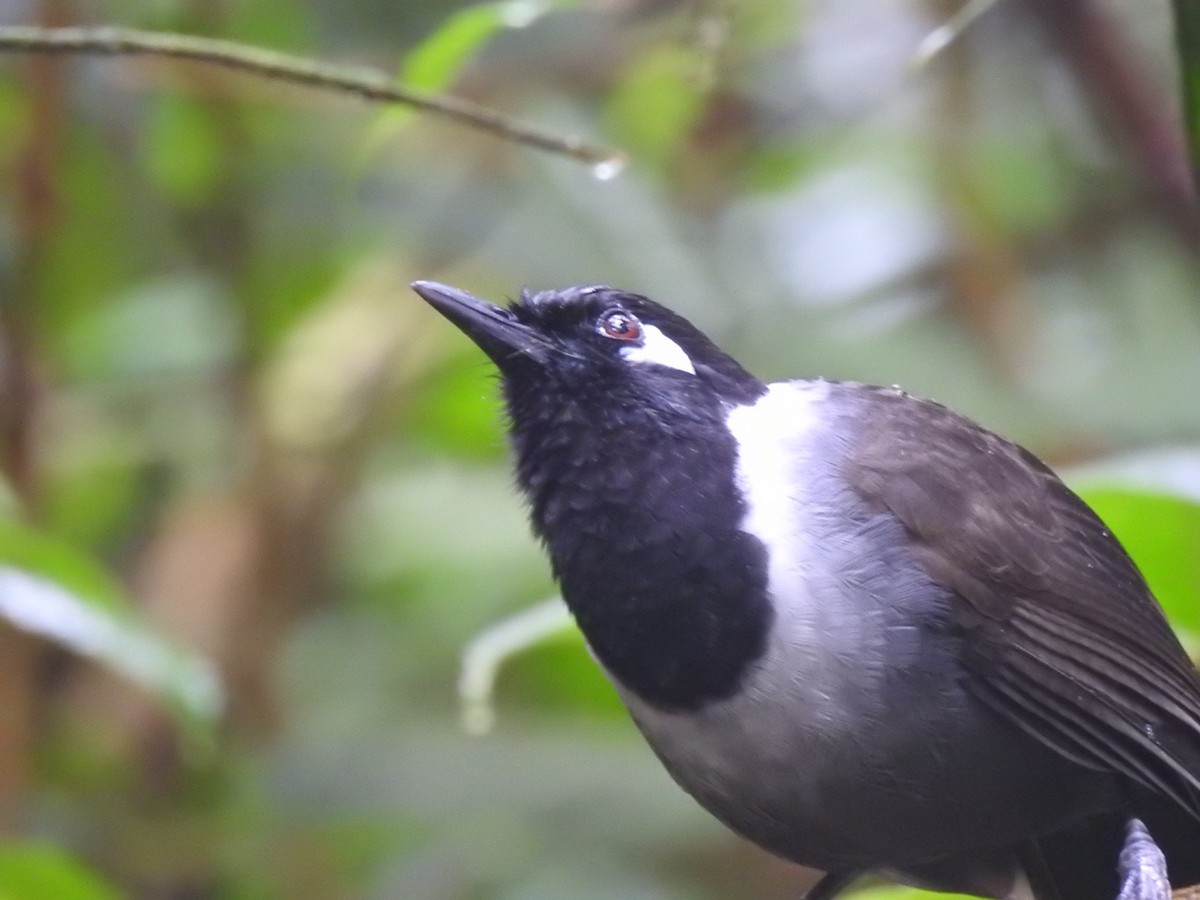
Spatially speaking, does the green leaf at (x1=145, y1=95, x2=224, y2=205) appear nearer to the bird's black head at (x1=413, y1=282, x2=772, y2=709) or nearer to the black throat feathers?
the bird's black head at (x1=413, y1=282, x2=772, y2=709)

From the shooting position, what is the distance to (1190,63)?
6.27 ft

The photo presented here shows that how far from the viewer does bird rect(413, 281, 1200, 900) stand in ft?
6.48

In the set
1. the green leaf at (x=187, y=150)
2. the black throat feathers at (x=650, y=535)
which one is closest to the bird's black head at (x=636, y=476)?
the black throat feathers at (x=650, y=535)

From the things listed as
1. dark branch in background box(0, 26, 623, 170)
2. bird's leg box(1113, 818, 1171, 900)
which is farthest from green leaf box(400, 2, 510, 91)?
bird's leg box(1113, 818, 1171, 900)

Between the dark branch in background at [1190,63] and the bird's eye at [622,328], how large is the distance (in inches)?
29.2

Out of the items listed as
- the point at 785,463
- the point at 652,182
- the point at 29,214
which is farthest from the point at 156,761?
the point at 785,463

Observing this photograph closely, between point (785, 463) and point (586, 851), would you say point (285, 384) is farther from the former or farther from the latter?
point (785, 463)

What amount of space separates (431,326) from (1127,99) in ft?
5.80

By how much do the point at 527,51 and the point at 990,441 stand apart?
2.38 m

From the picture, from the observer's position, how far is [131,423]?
173 inches

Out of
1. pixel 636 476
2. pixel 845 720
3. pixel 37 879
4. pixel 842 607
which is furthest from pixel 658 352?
pixel 37 879

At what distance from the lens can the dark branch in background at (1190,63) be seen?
1895mm

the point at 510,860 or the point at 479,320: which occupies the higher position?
the point at 479,320

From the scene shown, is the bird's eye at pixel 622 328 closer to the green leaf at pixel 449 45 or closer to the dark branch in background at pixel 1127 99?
the green leaf at pixel 449 45
